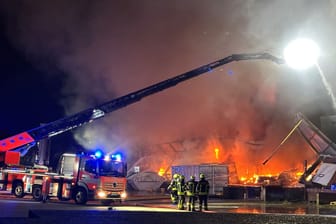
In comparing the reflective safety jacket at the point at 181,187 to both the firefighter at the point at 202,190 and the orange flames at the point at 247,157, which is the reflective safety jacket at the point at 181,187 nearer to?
the firefighter at the point at 202,190

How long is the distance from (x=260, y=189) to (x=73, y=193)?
10171mm

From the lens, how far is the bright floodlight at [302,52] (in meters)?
18.4

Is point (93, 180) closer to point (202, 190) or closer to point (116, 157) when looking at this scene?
point (116, 157)

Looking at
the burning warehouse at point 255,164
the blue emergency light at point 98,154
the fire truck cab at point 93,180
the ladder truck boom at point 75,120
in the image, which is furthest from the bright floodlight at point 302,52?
the blue emergency light at point 98,154

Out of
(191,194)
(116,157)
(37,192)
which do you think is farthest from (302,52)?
(37,192)

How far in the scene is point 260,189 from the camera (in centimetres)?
2083

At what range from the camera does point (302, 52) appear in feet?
59.9

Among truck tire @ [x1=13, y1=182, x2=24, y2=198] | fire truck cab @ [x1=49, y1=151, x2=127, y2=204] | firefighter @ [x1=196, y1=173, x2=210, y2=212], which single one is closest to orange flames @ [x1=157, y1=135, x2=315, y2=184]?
fire truck cab @ [x1=49, y1=151, x2=127, y2=204]

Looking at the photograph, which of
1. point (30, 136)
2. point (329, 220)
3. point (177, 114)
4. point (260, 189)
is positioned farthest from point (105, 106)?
point (177, 114)

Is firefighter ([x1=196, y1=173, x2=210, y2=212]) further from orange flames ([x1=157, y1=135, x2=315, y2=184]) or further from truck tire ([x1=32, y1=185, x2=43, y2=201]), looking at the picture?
orange flames ([x1=157, y1=135, x2=315, y2=184])

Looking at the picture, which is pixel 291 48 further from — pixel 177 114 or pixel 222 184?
pixel 177 114

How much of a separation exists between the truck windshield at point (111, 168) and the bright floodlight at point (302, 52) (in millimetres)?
9017

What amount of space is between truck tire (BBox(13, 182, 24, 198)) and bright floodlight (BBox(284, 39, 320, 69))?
13.1 metres

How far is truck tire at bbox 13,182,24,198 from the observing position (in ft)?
55.0
